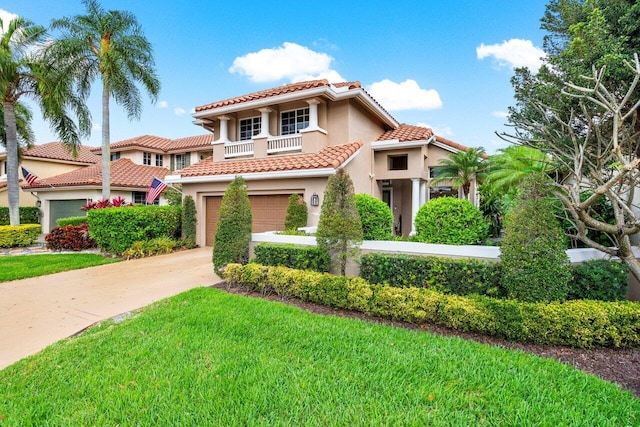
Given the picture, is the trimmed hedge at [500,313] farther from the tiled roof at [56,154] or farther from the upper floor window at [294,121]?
the tiled roof at [56,154]

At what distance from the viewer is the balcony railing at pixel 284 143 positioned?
1311 cm

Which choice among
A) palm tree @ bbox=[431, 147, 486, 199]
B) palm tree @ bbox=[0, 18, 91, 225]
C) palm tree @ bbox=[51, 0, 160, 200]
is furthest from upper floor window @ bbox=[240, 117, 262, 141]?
palm tree @ bbox=[431, 147, 486, 199]

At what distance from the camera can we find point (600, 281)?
5039mm

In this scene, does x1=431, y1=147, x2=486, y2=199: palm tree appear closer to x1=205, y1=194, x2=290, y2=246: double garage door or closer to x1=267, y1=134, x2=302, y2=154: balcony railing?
x1=267, y1=134, x2=302, y2=154: balcony railing

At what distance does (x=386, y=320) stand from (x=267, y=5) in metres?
13.5

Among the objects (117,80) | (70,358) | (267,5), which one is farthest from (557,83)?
(117,80)

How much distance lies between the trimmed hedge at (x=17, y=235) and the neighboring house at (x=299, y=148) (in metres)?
8.58

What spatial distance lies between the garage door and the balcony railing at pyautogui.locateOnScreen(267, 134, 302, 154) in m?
13.8

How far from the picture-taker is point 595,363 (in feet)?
13.4

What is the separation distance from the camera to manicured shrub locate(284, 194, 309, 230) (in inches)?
429

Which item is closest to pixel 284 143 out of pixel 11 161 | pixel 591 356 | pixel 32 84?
pixel 591 356

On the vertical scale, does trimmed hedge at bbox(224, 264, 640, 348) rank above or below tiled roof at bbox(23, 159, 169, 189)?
below

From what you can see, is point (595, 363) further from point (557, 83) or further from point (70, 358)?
point (70, 358)

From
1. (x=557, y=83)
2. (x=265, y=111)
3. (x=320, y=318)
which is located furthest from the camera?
(x=265, y=111)
